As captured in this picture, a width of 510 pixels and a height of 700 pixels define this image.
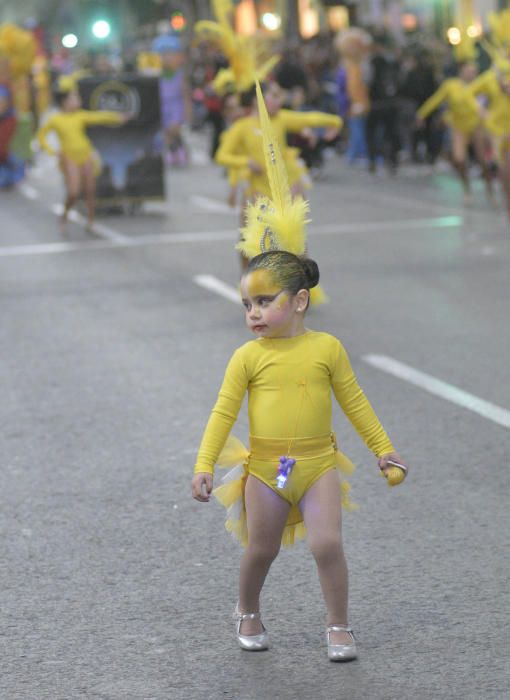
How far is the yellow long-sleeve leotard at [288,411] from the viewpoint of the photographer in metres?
4.38

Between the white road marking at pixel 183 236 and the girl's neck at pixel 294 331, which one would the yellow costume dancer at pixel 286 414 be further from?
the white road marking at pixel 183 236

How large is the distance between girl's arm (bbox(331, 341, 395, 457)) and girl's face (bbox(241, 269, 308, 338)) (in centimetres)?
18

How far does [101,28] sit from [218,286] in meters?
32.2

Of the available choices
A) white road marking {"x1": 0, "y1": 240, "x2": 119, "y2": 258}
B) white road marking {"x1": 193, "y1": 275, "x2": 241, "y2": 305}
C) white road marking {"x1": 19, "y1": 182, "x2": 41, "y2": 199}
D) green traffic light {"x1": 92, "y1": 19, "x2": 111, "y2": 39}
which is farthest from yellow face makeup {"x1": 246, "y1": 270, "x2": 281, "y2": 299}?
green traffic light {"x1": 92, "y1": 19, "x2": 111, "y2": 39}

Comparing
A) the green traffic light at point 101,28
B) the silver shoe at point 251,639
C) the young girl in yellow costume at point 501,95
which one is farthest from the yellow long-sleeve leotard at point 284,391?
the green traffic light at point 101,28

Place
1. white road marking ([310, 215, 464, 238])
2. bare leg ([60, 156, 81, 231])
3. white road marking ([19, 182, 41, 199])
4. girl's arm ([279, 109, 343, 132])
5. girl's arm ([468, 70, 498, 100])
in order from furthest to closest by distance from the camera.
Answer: white road marking ([19, 182, 41, 199]), bare leg ([60, 156, 81, 231]), white road marking ([310, 215, 464, 238]), girl's arm ([468, 70, 498, 100]), girl's arm ([279, 109, 343, 132])

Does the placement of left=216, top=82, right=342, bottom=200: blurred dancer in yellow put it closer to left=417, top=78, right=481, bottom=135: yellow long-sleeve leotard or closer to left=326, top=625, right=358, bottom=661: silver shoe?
left=417, top=78, right=481, bottom=135: yellow long-sleeve leotard

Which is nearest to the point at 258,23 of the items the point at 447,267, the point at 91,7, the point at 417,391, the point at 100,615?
the point at 91,7

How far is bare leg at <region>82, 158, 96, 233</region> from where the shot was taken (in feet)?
59.4

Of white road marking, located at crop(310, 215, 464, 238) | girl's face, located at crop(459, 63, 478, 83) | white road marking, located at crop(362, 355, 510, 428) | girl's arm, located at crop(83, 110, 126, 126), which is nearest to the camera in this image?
white road marking, located at crop(362, 355, 510, 428)

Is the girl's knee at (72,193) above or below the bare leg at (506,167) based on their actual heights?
below

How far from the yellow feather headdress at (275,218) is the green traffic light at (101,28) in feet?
132

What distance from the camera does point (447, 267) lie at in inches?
533

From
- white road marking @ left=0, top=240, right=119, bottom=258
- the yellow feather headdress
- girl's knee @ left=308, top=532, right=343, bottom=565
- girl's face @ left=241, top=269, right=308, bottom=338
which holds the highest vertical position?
the yellow feather headdress
